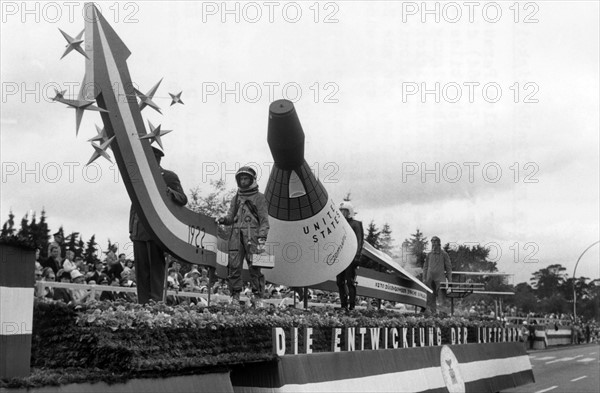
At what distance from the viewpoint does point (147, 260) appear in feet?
29.1

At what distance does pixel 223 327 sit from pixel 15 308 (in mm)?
2516

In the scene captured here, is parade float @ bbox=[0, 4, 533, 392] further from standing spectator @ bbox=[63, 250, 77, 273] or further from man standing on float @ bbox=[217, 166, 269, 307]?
standing spectator @ bbox=[63, 250, 77, 273]

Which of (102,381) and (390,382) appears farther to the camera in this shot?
(390,382)

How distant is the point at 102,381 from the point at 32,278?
95 centimetres

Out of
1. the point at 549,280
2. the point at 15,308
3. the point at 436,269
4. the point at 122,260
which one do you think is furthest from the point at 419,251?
the point at 549,280

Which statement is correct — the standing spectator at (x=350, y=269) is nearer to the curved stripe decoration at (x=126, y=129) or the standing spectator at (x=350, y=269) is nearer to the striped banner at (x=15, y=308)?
the curved stripe decoration at (x=126, y=129)

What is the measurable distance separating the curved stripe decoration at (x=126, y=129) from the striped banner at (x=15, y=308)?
330cm

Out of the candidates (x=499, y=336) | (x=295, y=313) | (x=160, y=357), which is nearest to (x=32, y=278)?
(x=160, y=357)

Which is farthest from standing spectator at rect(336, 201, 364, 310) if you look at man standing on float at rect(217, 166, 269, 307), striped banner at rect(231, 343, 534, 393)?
man standing on float at rect(217, 166, 269, 307)

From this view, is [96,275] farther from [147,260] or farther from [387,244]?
[387,244]

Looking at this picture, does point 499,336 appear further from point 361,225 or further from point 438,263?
point 361,225

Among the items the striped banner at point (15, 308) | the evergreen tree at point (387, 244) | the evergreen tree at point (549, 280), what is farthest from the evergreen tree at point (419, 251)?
the evergreen tree at point (549, 280)

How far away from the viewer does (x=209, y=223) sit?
10.2m

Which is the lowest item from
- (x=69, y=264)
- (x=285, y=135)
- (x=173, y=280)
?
(x=173, y=280)
